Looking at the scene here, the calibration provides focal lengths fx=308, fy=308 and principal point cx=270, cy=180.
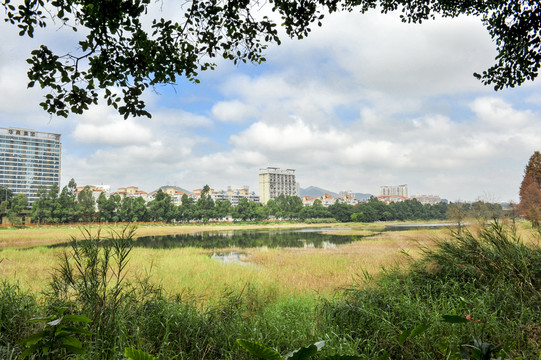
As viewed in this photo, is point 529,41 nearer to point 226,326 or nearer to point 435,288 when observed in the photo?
point 435,288

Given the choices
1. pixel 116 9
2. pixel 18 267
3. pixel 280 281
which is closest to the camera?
pixel 116 9

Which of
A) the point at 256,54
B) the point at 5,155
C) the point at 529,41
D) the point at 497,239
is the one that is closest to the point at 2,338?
the point at 256,54

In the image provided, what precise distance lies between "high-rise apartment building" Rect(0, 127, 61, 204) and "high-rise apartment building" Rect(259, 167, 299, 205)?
3283 inches

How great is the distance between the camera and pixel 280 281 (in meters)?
10.1

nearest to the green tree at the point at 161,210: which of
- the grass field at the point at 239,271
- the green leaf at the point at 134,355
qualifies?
the grass field at the point at 239,271

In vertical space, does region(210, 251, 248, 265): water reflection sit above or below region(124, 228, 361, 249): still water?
above

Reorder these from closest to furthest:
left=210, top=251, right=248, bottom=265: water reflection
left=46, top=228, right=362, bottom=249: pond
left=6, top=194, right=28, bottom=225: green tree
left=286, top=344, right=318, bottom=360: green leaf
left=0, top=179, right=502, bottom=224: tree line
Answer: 1. left=286, top=344, right=318, bottom=360: green leaf
2. left=210, top=251, right=248, bottom=265: water reflection
3. left=46, top=228, right=362, bottom=249: pond
4. left=6, top=194, right=28, bottom=225: green tree
5. left=0, top=179, right=502, bottom=224: tree line

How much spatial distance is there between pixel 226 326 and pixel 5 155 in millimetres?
123773

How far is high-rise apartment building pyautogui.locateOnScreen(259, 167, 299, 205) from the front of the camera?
150 m

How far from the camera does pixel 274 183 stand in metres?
152

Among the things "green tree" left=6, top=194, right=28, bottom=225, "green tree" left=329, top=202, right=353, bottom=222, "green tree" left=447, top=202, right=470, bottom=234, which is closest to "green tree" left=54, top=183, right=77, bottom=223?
"green tree" left=6, top=194, right=28, bottom=225

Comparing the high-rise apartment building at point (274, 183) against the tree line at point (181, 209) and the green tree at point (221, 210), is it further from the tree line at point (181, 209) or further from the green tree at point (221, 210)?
the green tree at point (221, 210)

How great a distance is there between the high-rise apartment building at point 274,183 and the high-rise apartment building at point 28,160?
3283 inches

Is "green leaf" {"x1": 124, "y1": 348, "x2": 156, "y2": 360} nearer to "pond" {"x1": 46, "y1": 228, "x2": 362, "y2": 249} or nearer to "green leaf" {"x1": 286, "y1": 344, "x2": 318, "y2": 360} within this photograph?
"green leaf" {"x1": 286, "y1": 344, "x2": 318, "y2": 360}
